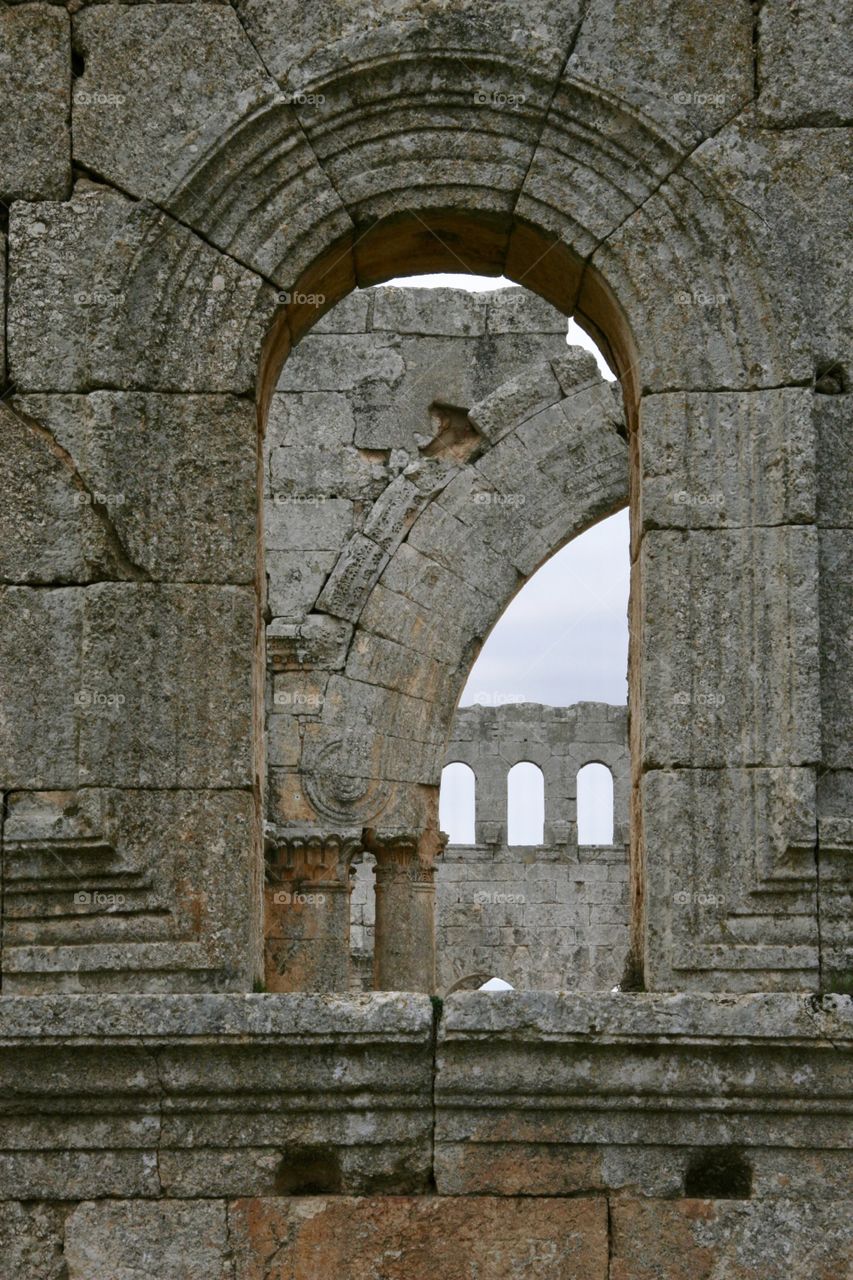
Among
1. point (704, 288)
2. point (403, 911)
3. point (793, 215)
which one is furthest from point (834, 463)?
point (403, 911)

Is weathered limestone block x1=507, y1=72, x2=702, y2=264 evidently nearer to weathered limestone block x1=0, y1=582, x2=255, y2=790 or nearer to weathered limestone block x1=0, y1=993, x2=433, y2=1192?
weathered limestone block x1=0, y1=582, x2=255, y2=790

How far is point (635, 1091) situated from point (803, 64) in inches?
139

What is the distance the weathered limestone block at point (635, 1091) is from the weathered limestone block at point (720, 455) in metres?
1.62

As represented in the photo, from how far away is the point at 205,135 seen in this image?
628 centimetres

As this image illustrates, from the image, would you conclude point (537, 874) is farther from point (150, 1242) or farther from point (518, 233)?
point (150, 1242)

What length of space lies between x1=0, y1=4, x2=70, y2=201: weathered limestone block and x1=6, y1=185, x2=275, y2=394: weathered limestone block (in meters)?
0.13

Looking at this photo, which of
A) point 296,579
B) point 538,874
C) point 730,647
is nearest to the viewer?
point 730,647

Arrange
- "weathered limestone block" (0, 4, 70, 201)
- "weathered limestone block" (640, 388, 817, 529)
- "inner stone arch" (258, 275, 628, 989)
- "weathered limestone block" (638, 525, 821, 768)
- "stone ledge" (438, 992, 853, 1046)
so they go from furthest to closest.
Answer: "inner stone arch" (258, 275, 628, 989) < "weathered limestone block" (0, 4, 70, 201) < "weathered limestone block" (640, 388, 817, 529) < "weathered limestone block" (638, 525, 821, 768) < "stone ledge" (438, 992, 853, 1046)

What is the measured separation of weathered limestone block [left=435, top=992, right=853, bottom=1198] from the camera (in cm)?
564

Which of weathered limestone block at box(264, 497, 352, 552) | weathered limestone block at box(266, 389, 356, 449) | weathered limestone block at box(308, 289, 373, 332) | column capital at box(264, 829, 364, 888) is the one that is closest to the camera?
column capital at box(264, 829, 364, 888)

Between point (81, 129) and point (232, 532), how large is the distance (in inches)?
60.4

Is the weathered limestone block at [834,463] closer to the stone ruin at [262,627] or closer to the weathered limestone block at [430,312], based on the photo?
the stone ruin at [262,627]

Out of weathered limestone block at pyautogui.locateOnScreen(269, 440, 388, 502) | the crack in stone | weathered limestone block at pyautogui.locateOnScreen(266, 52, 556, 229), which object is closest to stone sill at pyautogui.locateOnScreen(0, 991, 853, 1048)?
the crack in stone

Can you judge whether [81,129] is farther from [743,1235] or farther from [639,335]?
[743,1235]
